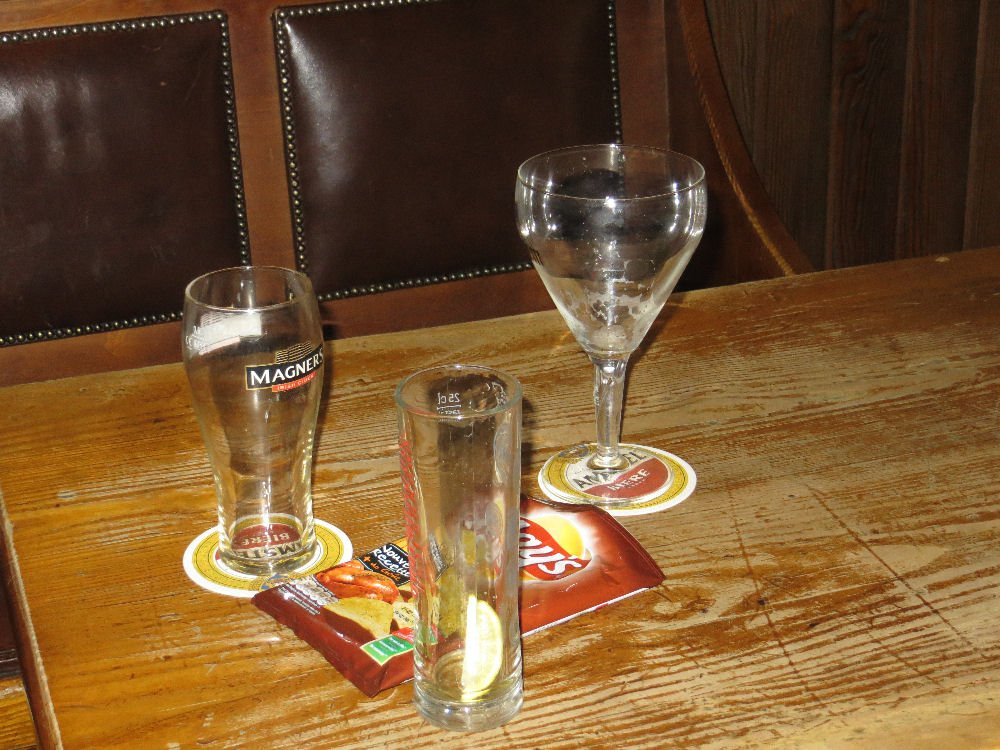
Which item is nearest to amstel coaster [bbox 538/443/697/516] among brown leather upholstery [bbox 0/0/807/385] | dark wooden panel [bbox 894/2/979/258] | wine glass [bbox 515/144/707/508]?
wine glass [bbox 515/144/707/508]

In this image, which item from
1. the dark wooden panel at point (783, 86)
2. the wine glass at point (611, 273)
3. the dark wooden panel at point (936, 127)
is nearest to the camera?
the wine glass at point (611, 273)

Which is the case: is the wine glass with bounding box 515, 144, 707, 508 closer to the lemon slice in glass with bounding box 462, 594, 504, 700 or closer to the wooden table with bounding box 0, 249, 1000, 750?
the wooden table with bounding box 0, 249, 1000, 750

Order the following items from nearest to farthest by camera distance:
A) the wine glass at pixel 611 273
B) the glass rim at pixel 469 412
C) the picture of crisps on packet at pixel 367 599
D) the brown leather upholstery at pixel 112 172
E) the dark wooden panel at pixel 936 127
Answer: the glass rim at pixel 469 412 → the picture of crisps on packet at pixel 367 599 → the wine glass at pixel 611 273 → the brown leather upholstery at pixel 112 172 → the dark wooden panel at pixel 936 127

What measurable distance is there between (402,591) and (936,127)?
1.90 meters

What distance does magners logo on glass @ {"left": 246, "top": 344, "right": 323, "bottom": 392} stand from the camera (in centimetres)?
64

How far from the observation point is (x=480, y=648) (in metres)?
0.52

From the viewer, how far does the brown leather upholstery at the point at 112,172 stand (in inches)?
50.4

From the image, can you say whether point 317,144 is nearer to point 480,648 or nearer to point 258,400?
point 258,400

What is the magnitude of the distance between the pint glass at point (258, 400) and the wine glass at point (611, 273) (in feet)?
0.51

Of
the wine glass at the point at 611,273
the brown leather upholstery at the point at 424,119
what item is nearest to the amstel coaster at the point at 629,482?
the wine glass at the point at 611,273

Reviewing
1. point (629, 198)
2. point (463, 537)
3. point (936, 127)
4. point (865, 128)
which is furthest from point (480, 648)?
point (936, 127)

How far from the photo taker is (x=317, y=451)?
0.80 metres

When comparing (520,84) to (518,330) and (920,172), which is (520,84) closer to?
(518,330)

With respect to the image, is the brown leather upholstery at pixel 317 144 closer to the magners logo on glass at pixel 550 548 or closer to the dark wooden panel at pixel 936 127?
the magners logo on glass at pixel 550 548
